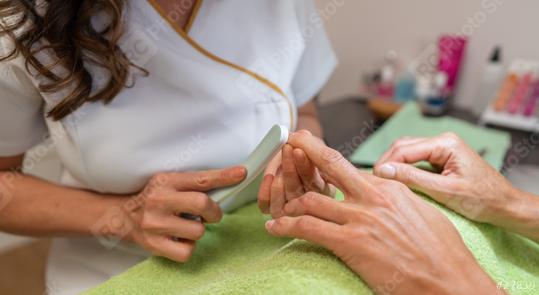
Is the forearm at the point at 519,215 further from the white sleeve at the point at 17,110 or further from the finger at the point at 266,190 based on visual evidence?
the white sleeve at the point at 17,110

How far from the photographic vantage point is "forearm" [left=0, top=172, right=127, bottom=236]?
77 centimetres

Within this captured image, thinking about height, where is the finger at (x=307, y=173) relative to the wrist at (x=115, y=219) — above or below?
above

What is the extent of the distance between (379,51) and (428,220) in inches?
45.5

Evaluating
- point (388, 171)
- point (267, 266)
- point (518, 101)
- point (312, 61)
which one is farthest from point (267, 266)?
point (518, 101)

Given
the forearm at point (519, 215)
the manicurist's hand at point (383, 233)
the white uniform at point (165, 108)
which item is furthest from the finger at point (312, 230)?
the forearm at point (519, 215)

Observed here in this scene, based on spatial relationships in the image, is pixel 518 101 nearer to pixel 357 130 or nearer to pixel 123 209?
pixel 357 130

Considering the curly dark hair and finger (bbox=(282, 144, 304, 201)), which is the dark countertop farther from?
the curly dark hair

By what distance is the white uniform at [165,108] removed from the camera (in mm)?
695

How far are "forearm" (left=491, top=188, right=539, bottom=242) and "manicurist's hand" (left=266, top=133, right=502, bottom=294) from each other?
0.18m

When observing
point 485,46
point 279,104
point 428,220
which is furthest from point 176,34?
point 485,46

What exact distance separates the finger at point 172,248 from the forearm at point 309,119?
411 millimetres

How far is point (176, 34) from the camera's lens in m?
0.71

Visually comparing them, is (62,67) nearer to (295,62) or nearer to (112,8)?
(112,8)

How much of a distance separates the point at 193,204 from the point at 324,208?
20 centimetres
